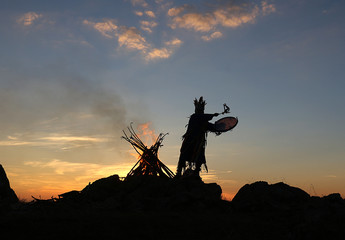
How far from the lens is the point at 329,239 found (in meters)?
5.45

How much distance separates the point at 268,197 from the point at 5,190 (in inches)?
339

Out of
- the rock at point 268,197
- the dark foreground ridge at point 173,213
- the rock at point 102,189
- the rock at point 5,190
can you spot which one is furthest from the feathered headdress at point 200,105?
the rock at point 5,190

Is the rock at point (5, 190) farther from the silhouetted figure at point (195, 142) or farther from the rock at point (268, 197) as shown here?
the rock at point (268, 197)

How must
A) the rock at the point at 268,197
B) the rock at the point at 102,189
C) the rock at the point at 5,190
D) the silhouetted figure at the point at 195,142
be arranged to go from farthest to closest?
the silhouetted figure at the point at 195,142 → the rock at the point at 5,190 → the rock at the point at 102,189 → the rock at the point at 268,197

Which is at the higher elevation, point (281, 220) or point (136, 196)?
point (136, 196)

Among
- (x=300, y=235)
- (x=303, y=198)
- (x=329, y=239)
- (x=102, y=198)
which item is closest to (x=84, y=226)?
(x=300, y=235)

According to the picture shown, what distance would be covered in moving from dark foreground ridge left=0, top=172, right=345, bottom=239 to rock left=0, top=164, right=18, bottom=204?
251 cm

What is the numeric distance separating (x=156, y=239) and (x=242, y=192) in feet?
19.8

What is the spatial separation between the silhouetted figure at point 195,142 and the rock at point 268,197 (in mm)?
2124

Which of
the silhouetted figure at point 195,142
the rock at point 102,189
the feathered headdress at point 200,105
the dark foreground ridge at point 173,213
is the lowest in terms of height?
the dark foreground ridge at point 173,213

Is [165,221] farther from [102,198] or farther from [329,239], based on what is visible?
[102,198]

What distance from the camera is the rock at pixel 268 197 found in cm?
992

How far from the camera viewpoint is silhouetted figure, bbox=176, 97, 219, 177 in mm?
12602

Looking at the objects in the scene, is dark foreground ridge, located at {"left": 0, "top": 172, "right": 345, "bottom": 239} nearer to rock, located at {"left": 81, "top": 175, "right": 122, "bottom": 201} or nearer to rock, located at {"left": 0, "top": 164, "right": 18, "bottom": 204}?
rock, located at {"left": 81, "top": 175, "right": 122, "bottom": 201}
